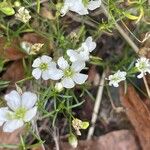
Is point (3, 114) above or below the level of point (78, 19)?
below

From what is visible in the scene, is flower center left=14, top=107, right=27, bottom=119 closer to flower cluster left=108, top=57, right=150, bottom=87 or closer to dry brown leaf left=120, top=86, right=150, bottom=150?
flower cluster left=108, top=57, right=150, bottom=87

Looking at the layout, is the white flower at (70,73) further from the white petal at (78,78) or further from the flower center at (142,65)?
the flower center at (142,65)

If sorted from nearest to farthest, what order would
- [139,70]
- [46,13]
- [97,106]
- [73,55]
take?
[73,55] < [139,70] < [46,13] < [97,106]

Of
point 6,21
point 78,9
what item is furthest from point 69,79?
point 6,21

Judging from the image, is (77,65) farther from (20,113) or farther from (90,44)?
(20,113)

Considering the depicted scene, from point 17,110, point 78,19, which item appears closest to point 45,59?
point 17,110

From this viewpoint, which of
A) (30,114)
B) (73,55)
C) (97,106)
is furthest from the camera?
(97,106)

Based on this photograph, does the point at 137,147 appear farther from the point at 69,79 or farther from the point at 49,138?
the point at 69,79

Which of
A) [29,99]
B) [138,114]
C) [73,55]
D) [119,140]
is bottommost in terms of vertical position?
[119,140]
